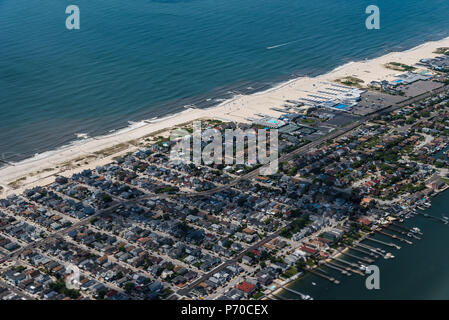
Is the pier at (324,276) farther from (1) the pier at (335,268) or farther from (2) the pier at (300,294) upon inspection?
(2) the pier at (300,294)

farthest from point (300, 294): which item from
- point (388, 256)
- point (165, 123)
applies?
point (165, 123)

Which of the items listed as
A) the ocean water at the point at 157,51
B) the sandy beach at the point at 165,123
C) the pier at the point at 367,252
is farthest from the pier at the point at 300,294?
the ocean water at the point at 157,51

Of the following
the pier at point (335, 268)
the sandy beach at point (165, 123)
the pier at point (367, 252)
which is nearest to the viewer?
the pier at point (335, 268)

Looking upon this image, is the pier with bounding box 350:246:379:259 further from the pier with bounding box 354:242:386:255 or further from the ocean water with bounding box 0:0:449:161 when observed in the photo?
the ocean water with bounding box 0:0:449:161

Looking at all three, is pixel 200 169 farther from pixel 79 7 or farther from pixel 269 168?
pixel 79 7

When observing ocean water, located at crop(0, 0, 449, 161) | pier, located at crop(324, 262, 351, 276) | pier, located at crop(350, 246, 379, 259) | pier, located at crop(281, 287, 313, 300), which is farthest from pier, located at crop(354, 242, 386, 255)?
ocean water, located at crop(0, 0, 449, 161)
